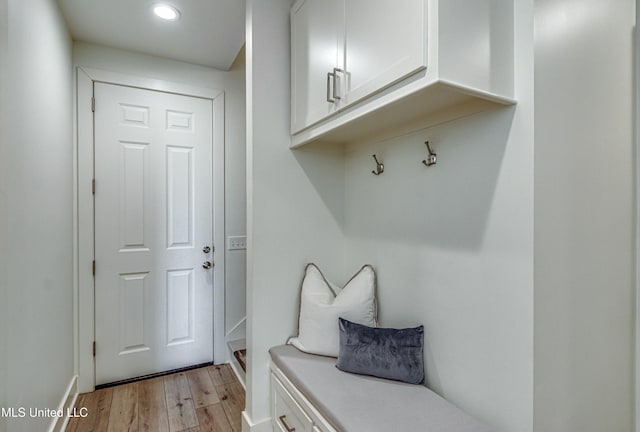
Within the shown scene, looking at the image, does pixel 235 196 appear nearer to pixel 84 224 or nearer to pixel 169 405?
pixel 84 224

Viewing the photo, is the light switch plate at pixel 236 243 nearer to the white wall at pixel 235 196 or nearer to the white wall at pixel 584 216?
the white wall at pixel 235 196

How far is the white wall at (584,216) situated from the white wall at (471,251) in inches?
1.7

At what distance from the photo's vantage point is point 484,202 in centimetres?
117

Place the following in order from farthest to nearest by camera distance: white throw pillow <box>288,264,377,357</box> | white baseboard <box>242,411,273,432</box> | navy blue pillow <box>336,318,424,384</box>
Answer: white baseboard <box>242,411,273,432</box>, white throw pillow <box>288,264,377,357</box>, navy blue pillow <box>336,318,424,384</box>

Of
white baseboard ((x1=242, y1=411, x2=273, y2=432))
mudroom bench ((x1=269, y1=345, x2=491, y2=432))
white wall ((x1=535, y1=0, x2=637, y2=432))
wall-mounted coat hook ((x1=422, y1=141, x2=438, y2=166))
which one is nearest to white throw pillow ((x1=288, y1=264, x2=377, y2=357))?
mudroom bench ((x1=269, y1=345, x2=491, y2=432))

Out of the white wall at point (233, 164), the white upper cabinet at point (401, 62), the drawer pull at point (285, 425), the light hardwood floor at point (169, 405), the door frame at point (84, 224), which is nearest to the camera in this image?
the white upper cabinet at point (401, 62)

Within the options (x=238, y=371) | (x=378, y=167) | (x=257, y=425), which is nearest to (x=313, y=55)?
(x=378, y=167)

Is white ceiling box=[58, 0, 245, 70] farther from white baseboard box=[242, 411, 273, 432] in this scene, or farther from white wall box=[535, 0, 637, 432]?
white baseboard box=[242, 411, 273, 432]

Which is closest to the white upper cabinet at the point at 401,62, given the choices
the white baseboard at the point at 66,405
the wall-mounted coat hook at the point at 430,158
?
the wall-mounted coat hook at the point at 430,158

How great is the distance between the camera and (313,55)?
1538mm

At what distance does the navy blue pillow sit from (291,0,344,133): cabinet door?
3.25 feet

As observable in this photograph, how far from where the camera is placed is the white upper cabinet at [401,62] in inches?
37.5

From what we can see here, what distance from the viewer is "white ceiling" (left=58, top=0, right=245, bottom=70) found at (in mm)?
1871

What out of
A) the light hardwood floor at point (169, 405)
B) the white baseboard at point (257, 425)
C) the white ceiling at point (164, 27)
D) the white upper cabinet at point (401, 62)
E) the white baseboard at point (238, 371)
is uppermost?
the white ceiling at point (164, 27)
